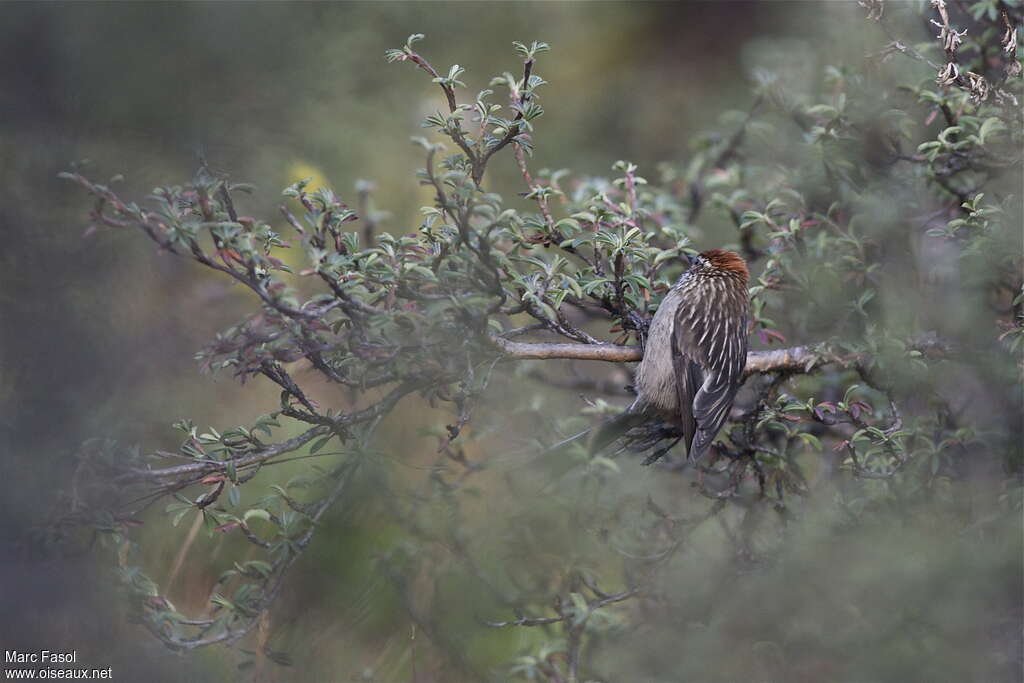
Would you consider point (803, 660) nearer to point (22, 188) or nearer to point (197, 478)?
A: point (197, 478)

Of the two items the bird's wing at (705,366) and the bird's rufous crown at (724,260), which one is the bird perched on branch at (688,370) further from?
the bird's rufous crown at (724,260)

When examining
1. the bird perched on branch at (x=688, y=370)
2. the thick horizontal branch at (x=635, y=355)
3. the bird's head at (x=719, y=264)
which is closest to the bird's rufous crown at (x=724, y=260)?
the bird's head at (x=719, y=264)

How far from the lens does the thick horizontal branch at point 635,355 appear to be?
9.29 feet

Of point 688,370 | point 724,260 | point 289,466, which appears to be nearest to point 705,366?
point 688,370

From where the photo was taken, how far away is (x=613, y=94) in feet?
29.1

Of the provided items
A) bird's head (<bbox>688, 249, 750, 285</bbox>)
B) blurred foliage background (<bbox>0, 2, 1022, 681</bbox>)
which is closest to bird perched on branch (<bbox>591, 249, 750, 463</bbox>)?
bird's head (<bbox>688, 249, 750, 285</bbox>)

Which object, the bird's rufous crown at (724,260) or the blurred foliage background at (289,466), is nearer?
the blurred foliage background at (289,466)

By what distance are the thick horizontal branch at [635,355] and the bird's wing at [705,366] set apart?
0.08 meters

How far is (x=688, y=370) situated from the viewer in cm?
342

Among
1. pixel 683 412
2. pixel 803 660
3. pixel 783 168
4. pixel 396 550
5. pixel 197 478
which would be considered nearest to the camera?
pixel 803 660

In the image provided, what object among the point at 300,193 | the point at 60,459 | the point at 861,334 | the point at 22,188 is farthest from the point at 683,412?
the point at 22,188

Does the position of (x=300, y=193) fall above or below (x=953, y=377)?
above

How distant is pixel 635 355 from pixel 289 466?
1.88 metres

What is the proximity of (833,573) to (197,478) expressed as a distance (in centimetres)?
178
